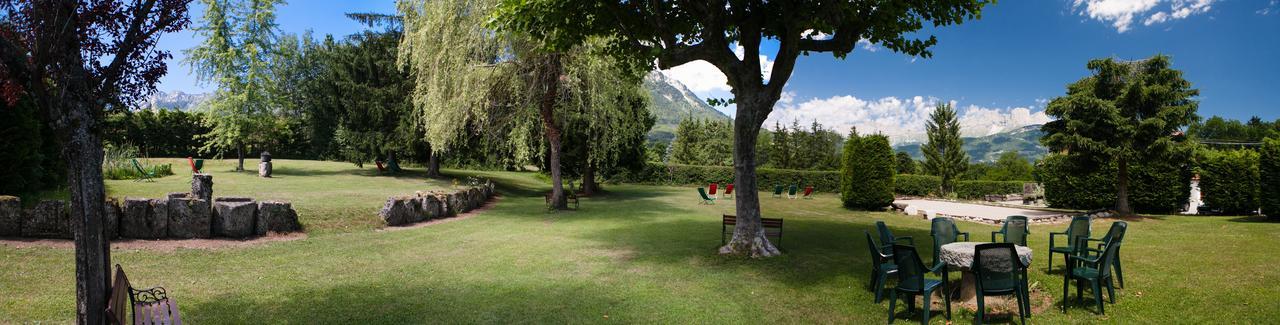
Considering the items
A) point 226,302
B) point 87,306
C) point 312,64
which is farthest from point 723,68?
point 312,64

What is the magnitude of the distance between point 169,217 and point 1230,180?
2736 cm

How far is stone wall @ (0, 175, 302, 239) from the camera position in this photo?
8977 millimetres

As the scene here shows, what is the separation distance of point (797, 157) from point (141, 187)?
47944 millimetres

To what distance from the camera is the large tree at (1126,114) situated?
56.4 feet

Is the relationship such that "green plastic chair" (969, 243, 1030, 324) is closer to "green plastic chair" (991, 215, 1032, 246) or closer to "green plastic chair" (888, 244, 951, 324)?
"green plastic chair" (888, 244, 951, 324)

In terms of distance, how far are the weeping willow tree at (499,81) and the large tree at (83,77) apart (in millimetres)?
13581

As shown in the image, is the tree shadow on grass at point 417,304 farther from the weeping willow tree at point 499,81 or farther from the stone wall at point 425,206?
the weeping willow tree at point 499,81

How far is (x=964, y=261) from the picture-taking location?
6.24m

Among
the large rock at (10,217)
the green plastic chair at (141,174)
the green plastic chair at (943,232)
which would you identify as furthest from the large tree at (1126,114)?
the green plastic chair at (141,174)

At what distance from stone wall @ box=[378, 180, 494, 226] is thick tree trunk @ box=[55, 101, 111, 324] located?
31.8ft

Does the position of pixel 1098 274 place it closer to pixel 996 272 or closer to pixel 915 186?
pixel 996 272

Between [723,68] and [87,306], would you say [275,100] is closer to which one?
[723,68]

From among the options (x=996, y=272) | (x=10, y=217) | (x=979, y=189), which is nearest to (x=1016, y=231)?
(x=996, y=272)

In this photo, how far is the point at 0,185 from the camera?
1205cm
